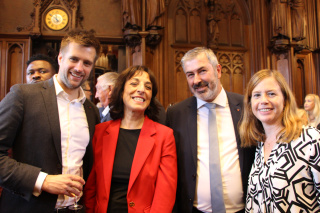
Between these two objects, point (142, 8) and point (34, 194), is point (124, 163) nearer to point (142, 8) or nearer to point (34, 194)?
point (34, 194)

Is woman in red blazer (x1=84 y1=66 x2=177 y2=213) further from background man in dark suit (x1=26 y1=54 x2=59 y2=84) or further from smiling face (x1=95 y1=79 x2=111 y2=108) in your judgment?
smiling face (x1=95 y1=79 x2=111 y2=108)

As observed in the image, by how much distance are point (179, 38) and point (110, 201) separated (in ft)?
13.7

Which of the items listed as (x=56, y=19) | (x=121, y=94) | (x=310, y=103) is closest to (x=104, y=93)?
(x=121, y=94)

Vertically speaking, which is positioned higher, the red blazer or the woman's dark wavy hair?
the woman's dark wavy hair

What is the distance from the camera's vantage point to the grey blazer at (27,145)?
1292mm

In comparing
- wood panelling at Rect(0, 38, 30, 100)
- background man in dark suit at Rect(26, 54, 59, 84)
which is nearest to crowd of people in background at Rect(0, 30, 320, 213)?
background man in dark suit at Rect(26, 54, 59, 84)

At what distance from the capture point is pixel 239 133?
1810 millimetres

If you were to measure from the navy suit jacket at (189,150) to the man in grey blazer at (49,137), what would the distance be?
26.3 inches

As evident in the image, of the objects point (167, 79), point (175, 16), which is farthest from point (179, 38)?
point (167, 79)

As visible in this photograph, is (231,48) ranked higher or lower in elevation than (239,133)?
higher

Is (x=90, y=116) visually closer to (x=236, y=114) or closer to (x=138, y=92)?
(x=138, y=92)

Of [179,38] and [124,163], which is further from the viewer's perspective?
[179,38]

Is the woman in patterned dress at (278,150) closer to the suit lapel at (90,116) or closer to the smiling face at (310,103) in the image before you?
the suit lapel at (90,116)

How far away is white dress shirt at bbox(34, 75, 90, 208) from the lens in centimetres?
153
